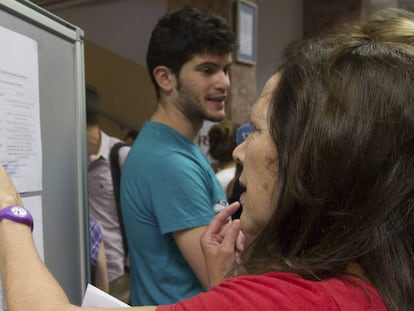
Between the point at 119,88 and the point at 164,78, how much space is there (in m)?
2.76

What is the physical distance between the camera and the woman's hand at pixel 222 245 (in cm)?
97

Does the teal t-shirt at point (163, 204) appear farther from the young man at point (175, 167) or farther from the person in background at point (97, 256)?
the person in background at point (97, 256)

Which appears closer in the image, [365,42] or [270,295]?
[270,295]

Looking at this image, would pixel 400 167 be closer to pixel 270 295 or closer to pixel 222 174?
pixel 270 295

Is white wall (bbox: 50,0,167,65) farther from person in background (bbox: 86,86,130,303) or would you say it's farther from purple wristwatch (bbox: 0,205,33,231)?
purple wristwatch (bbox: 0,205,33,231)

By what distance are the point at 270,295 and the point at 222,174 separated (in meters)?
1.89

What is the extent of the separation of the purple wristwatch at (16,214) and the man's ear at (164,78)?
799mm

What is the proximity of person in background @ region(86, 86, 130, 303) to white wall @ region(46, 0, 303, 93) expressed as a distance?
5.82 feet

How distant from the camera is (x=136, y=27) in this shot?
376 cm

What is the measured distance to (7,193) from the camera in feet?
2.34

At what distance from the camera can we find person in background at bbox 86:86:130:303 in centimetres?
213

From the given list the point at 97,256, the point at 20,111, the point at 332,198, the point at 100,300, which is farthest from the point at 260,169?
the point at 97,256

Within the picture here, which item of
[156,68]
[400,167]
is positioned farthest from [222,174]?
[400,167]

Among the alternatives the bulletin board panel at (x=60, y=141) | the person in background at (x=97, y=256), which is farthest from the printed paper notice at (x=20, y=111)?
the person in background at (x=97, y=256)
